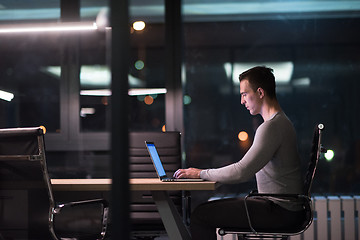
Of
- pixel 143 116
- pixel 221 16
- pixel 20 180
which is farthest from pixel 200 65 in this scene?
pixel 20 180

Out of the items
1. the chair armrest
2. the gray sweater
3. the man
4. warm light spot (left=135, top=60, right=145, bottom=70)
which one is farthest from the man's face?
warm light spot (left=135, top=60, right=145, bottom=70)

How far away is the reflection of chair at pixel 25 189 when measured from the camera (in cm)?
231

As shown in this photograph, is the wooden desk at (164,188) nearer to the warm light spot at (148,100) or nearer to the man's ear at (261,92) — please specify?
the man's ear at (261,92)

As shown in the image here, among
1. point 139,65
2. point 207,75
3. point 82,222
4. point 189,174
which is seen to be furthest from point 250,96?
point 207,75

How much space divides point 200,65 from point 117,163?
4881 mm

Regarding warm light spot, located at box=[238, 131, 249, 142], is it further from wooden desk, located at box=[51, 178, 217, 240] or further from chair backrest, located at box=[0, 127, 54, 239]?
chair backrest, located at box=[0, 127, 54, 239]

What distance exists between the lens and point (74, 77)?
4.57 m

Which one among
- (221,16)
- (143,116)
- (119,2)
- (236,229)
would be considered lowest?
(236,229)

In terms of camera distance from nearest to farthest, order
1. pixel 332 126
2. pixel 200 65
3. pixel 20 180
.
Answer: pixel 20 180
pixel 332 126
pixel 200 65

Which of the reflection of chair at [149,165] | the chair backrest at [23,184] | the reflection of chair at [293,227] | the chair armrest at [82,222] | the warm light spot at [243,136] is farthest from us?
the warm light spot at [243,136]

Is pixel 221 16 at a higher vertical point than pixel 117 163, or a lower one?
higher

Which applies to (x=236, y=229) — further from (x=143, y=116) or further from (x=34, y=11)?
(x=34, y=11)

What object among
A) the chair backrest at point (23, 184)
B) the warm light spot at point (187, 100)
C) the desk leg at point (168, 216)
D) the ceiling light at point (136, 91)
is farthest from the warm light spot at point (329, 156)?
the chair backrest at point (23, 184)

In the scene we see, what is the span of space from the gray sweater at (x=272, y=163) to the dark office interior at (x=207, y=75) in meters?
2.03
